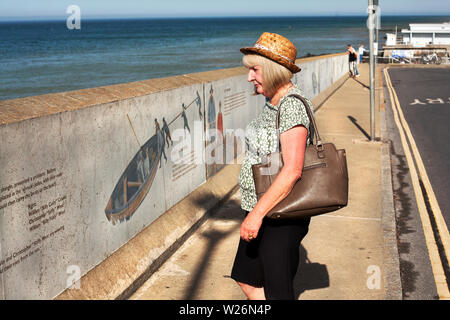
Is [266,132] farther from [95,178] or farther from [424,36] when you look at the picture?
[424,36]

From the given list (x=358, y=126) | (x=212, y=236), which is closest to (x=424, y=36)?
(x=358, y=126)

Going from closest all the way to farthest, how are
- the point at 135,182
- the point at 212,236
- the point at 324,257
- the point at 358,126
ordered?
the point at 135,182
the point at 324,257
the point at 212,236
the point at 358,126

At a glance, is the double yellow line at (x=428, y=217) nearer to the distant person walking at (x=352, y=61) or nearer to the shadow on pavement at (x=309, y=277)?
the shadow on pavement at (x=309, y=277)

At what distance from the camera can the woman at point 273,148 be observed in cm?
283

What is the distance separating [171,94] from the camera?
5598mm

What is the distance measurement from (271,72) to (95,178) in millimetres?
1841

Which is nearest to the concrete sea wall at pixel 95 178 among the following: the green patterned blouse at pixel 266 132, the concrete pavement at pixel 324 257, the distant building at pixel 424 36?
the concrete pavement at pixel 324 257

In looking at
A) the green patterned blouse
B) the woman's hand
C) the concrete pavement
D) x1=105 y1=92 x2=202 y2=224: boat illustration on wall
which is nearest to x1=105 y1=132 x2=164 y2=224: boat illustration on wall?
x1=105 y1=92 x2=202 y2=224: boat illustration on wall

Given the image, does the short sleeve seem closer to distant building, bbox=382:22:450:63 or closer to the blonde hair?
the blonde hair

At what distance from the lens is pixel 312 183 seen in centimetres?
285

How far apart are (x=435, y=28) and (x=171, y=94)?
244 ft

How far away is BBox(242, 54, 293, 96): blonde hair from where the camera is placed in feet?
9.75
